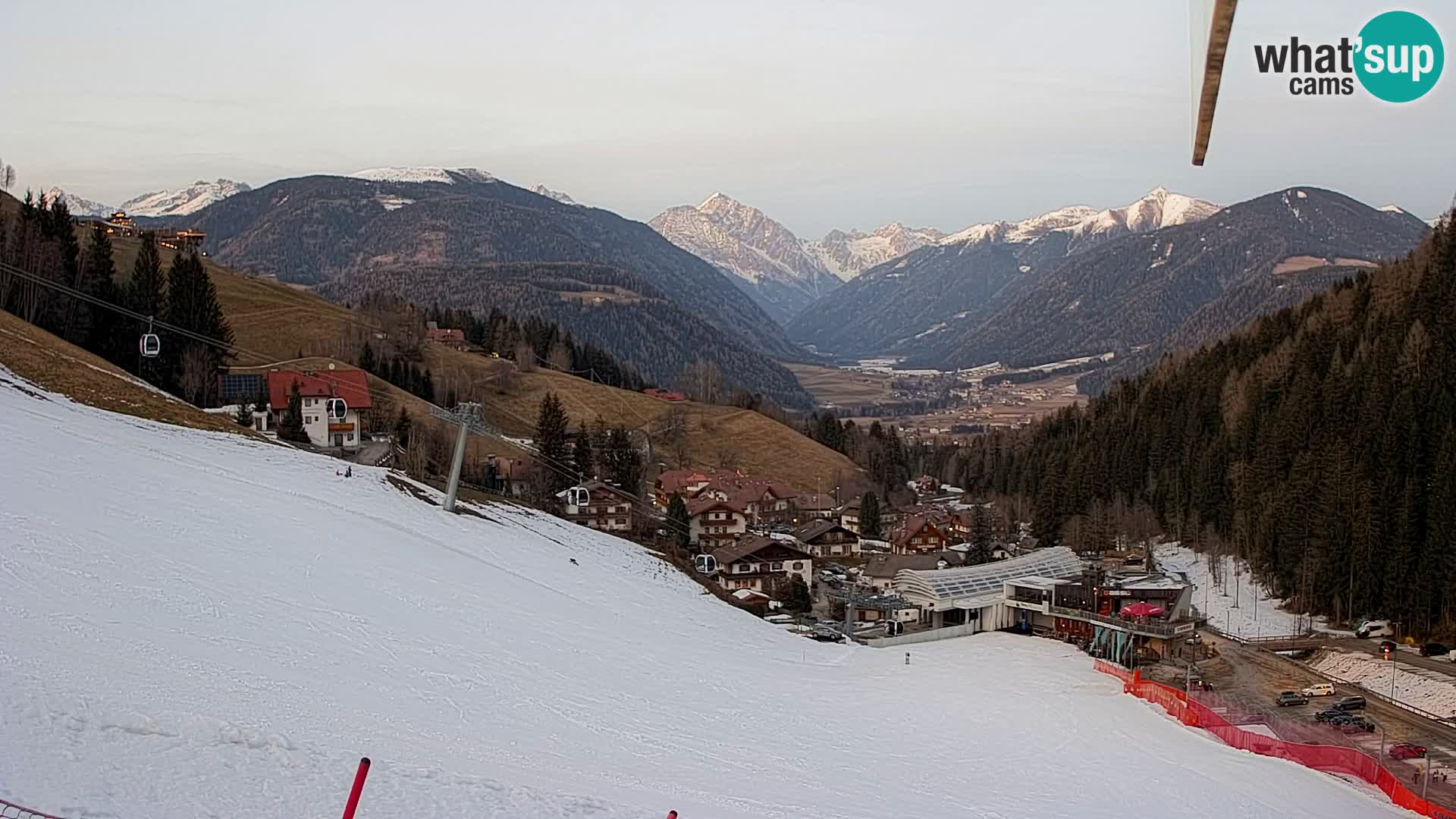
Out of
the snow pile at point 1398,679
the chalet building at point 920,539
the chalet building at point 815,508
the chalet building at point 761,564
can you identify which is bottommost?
the chalet building at point 815,508

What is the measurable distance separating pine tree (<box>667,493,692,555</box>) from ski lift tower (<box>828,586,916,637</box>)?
39.4 ft

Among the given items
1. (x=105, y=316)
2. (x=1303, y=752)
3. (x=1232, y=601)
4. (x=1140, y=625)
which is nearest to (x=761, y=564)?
(x=1140, y=625)

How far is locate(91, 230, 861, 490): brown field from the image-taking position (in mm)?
91875

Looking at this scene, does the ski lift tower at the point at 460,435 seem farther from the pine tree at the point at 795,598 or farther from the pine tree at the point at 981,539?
the pine tree at the point at 981,539

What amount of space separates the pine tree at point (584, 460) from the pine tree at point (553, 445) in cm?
83

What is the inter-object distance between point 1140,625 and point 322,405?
41.6 m

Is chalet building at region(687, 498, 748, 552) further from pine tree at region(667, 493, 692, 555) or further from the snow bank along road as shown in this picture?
the snow bank along road

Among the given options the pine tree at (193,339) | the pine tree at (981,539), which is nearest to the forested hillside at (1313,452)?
the pine tree at (981,539)

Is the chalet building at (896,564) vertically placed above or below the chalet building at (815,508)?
above

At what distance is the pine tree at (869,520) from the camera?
76.1 m

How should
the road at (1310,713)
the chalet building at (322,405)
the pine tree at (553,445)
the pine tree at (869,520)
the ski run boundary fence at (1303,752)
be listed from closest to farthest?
the ski run boundary fence at (1303,752), the road at (1310,713), the chalet building at (322,405), the pine tree at (553,445), the pine tree at (869,520)

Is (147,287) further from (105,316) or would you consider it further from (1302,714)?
(1302,714)

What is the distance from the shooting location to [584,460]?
217 feet

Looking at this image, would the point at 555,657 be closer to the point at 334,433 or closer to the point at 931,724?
the point at 931,724
